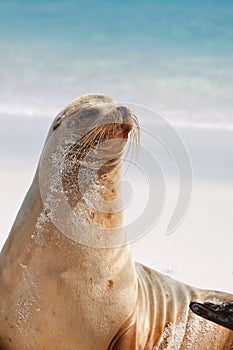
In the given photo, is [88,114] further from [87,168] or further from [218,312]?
[218,312]

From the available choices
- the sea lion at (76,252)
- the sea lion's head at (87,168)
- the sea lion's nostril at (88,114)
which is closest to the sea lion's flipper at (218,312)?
the sea lion at (76,252)

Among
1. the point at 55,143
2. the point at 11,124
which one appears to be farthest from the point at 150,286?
the point at 11,124

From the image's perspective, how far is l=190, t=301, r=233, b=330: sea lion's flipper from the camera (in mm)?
3809

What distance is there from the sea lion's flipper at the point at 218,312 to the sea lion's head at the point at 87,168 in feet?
2.01

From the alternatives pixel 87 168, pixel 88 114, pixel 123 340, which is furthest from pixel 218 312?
pixel 88 114

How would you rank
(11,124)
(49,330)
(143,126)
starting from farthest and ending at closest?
1. (11,124)
2. (143,126)
3. (49,330)

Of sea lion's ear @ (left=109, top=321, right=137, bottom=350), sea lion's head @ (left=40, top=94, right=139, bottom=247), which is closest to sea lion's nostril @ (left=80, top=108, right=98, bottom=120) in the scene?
sea lion's head @ (left=40, top=94, right=139, bottom=247)

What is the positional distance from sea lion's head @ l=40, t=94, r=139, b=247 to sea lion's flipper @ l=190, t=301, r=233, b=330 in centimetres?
61

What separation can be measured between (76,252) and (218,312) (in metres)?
0.81

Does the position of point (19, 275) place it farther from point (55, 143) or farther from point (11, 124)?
point (11, 124)

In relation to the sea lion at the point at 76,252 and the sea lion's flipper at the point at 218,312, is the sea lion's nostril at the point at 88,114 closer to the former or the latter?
the sea lion at the point at 76,252

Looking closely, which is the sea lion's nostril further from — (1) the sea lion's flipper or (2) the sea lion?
(1) the sea lion's flipper

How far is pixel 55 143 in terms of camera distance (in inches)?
151

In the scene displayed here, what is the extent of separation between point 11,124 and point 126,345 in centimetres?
859
